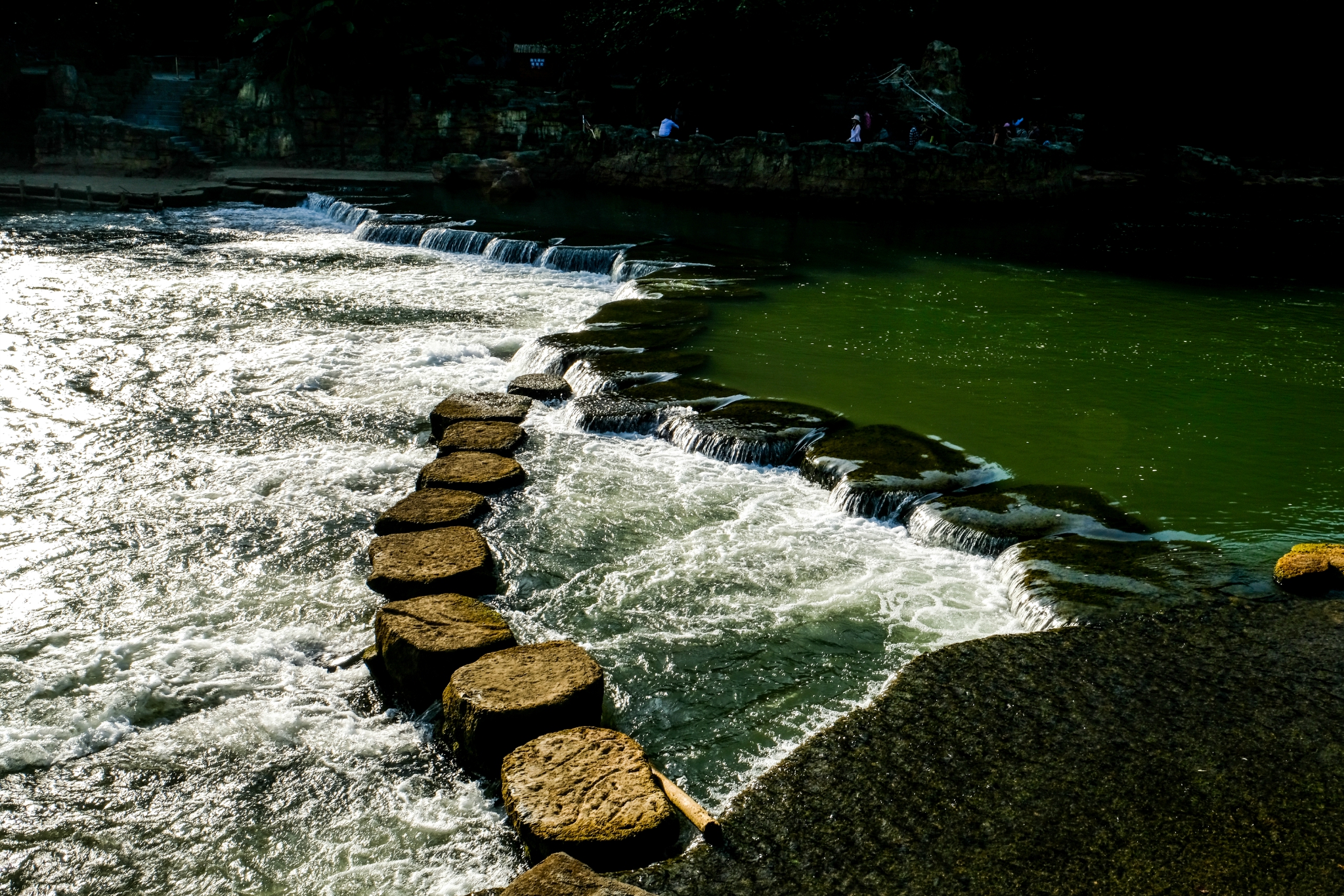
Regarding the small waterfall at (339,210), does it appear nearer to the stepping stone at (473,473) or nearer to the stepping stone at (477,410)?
the stepping stone at (477,410)

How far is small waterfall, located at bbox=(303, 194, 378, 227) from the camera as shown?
59.1 feet

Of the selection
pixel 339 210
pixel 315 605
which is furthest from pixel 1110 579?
pixel 339 210

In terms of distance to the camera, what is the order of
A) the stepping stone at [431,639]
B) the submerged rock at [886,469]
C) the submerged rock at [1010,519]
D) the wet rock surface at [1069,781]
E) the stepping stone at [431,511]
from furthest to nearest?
the submerged rock at [886,469], the stepping stone at [431,511], the submerged rock at [1010,519], the stepping stone at [431,639], the wet rock surface at [1069,781]

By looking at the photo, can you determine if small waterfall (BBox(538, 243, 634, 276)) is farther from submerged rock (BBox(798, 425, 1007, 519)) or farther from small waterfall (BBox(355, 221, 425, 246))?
submerged rock (BBox(798, 425, 1007, 519))

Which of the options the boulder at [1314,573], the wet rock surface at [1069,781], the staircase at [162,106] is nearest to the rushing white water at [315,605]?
the wet rock surface at [1069,781]

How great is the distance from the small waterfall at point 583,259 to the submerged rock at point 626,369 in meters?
5.35

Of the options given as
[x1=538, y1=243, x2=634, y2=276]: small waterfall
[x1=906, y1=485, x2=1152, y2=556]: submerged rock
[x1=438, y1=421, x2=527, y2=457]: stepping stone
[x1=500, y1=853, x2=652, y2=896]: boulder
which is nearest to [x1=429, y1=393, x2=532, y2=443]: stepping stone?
[x1=438, y1=421, x2=527, y2=457]: stepping stone

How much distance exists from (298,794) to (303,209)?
17.8 meters

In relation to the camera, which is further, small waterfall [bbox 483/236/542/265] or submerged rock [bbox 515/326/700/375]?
small waterfall [bbox 483/236/542/265]

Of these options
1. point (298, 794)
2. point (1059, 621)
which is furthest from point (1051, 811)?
point (298, 794)

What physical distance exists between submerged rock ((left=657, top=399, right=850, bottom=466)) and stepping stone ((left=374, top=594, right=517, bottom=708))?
2816mm

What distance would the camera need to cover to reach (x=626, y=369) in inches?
349

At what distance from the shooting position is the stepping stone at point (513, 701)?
395cm

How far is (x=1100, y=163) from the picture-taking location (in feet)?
77.9
